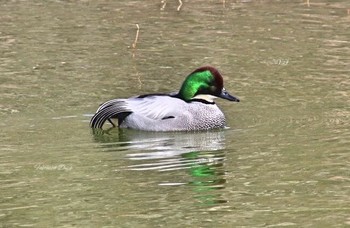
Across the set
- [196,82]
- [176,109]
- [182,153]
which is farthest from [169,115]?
[182,153]

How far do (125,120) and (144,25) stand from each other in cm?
608

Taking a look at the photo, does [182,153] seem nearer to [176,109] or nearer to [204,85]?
[176,109]

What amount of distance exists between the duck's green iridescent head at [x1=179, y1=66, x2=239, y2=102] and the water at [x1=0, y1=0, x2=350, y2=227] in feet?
1.26

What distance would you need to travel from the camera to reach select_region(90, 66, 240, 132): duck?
1307cm

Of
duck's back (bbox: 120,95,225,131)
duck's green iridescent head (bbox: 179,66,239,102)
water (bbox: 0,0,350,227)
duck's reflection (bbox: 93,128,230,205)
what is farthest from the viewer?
duck's green iridescent head (bbox: 179,66,239,102)

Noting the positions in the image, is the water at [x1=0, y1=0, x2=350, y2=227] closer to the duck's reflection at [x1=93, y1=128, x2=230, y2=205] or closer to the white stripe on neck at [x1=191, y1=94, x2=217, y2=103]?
the duck's reflection at [x1=93, y1=128, x2=230, y2=205]

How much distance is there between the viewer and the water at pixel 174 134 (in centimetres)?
930

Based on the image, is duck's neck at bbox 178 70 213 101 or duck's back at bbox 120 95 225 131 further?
duck's neck at bbox 178 70 213 101

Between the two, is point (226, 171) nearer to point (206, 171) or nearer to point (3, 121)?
point (206, 171)

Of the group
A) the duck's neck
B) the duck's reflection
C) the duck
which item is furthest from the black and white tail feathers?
the duck's neck

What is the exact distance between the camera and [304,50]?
16.9 m

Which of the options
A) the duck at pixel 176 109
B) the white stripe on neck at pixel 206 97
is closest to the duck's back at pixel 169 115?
the duck at pixel 176 109

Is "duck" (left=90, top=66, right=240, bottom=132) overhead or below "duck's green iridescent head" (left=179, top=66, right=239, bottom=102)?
below

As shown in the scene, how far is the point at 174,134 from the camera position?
12.9 meters
